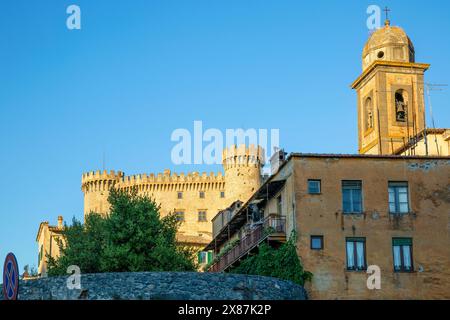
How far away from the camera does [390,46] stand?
77.2 m

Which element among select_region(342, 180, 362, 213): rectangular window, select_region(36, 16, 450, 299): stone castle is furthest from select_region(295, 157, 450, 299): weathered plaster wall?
select_region(342, 180, 362, 213): rectangular window

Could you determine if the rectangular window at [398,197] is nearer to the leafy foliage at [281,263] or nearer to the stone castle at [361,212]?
the stone castle at [361,212]

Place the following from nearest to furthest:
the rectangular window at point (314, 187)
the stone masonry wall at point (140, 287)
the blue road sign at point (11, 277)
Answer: the blue road sign at point (11, 277) < the stone masonry wall at point (140, 287) < the rectangular window at point (314, 187)

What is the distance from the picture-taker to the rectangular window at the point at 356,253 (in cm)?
4162

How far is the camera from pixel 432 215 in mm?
43250

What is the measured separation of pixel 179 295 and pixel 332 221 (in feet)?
46.5

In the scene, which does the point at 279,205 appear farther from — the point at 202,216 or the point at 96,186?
the point at 96,186

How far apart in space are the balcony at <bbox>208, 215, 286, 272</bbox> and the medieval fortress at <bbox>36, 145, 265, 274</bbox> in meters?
54.0

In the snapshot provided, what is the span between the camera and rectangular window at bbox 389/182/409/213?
141 ft

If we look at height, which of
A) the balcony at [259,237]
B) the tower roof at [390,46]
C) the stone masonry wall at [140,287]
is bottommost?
the stone masonry wall at [140,287]

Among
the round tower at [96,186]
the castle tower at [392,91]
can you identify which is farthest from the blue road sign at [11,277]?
the round tower at [96,186]

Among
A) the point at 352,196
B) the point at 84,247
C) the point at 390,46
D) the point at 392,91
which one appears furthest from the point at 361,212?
the point at 390,46

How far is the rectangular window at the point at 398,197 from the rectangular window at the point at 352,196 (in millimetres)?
1552

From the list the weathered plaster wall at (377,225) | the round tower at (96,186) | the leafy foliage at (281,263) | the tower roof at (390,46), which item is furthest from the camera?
the round tower at (96,186)
